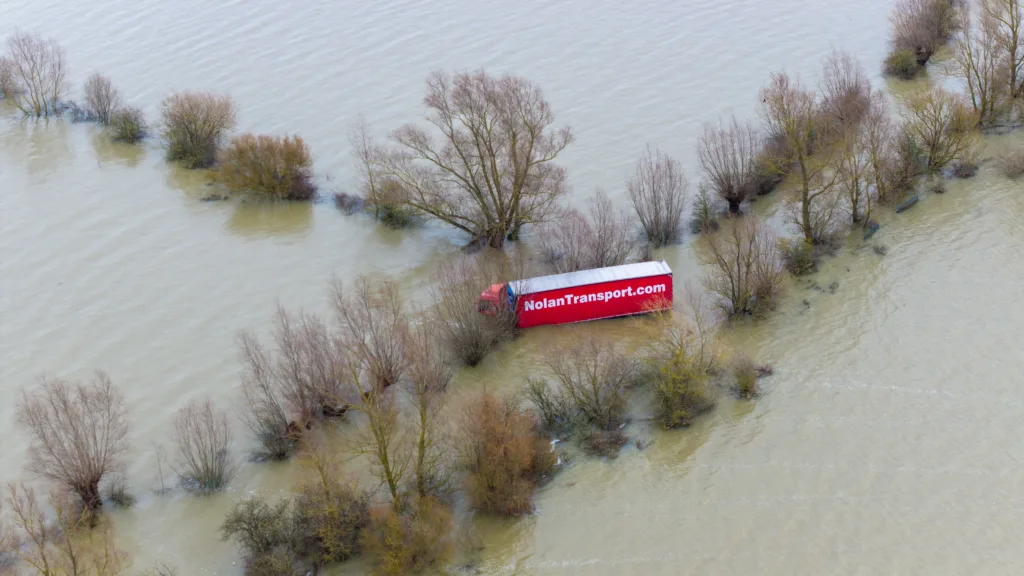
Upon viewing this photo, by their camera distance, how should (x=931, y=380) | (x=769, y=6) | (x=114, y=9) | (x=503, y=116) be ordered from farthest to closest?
(x=114, y=9), (x=769, y=6), (x=503, y=116), (x=931, y=380)

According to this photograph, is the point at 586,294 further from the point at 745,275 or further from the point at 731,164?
the point at 731,164

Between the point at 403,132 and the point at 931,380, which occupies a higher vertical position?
the point at 403,132

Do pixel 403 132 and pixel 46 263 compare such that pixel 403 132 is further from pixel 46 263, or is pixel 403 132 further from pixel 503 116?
pixel 46 263

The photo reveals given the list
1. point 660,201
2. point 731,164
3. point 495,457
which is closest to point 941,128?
point 731,164

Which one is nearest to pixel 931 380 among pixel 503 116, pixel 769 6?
pixel 503 116

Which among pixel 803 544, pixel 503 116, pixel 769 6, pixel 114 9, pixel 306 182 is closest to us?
pixel 803 544

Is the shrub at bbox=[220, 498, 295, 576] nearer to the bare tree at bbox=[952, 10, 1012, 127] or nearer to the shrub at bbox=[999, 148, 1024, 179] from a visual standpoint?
the shrub at bbox=[999, 148, 1024, 179]

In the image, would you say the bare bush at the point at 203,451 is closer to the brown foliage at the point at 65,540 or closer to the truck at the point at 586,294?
the brown foliage at the point at 65,540
